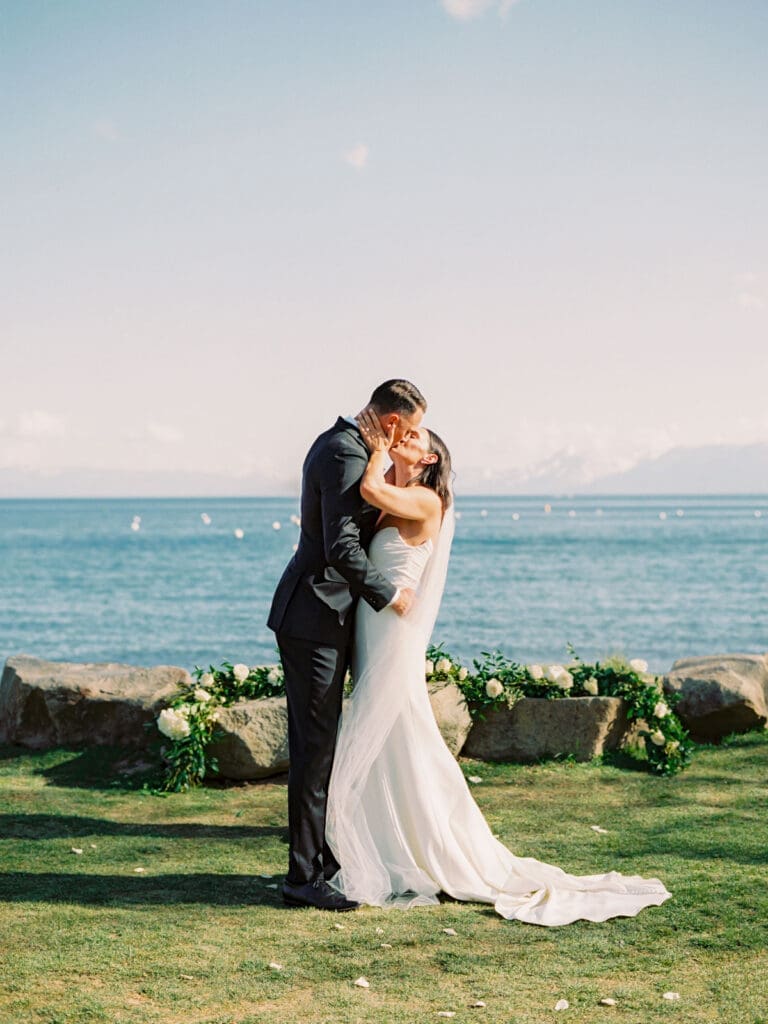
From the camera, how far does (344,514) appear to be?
17.5 ft

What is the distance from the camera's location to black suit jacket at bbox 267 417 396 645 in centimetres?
534

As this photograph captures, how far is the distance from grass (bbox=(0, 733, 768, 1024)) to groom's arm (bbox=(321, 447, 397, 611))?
1.76 metres

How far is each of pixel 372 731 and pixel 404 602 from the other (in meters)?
0.71

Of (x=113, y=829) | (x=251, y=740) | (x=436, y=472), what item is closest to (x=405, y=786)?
(x=436, y=472)

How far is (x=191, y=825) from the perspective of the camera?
7.04 m

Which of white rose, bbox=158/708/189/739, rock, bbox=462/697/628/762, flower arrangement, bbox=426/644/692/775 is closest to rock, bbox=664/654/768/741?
flower arrangement, bbox=426/644/692/775

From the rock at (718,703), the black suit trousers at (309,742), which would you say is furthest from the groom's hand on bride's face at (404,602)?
the rock at (718,703)

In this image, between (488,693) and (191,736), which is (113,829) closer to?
(191,736)

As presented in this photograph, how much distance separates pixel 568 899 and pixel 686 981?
1.00 m

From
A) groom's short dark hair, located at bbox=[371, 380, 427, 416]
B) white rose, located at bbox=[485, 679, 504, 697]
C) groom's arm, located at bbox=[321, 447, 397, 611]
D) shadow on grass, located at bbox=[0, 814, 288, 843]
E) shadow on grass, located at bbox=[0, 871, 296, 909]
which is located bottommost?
shadow on grass, located at bbox=[0, 814, 288, 843]

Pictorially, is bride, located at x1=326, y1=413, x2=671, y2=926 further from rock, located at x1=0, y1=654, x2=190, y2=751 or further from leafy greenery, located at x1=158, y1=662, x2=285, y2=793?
rock, located at x1=0, y1=654, x2=190, y2=751

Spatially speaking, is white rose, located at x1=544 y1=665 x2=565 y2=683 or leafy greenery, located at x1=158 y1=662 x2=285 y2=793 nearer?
leafy greenery, located at x1=158 y1=662 x2=285 y2=793

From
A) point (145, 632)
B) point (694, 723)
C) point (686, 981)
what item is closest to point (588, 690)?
point (694, 723)

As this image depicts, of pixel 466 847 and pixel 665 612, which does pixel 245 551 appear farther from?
pixel 466 847
